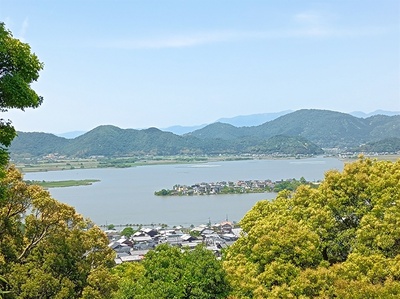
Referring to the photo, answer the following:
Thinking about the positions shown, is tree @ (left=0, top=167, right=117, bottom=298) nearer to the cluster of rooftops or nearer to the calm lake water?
the cluster of rooftops

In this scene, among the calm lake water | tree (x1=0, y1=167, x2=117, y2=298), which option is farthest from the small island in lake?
tree (x1=0, y1=167, x2=117, y2=298)

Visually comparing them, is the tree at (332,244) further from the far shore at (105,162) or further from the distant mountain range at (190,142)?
the distant mountain range at (190,142)

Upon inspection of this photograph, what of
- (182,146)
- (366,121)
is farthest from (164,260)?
(366,121)

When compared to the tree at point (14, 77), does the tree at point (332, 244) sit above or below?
below

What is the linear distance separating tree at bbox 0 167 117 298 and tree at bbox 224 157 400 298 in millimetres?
2025

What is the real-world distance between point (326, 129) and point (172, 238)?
122620 millimetres

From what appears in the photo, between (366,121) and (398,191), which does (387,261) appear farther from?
(366,121)

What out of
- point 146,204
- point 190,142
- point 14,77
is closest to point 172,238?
point 146,204

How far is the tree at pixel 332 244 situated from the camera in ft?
18.0

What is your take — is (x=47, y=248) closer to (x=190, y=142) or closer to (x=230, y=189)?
(x=230, y=189)

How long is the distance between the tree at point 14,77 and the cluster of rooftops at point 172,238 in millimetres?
16029

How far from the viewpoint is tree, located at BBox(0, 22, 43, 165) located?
3633 millimetres

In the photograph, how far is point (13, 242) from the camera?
6.24 meters

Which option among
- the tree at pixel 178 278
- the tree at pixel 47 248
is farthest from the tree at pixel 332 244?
the tree at pixel 47 248
